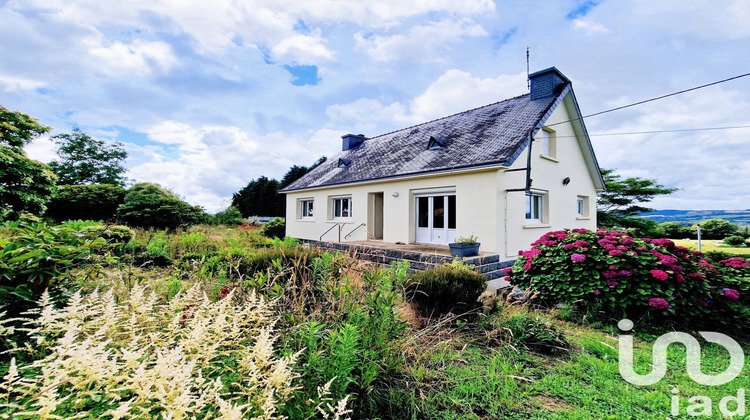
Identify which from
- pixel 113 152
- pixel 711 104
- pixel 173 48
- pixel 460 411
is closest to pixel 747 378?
pixel 460 411

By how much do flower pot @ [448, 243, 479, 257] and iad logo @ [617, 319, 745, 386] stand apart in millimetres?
3486

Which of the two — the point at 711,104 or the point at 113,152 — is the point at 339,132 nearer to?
the point at 711,104

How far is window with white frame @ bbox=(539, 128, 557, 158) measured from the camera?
10852 mm

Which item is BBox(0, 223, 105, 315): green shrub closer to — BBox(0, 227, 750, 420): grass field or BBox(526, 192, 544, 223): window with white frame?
BBox(0, 227, 750, 420): grass field

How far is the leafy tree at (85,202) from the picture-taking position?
1454 cm

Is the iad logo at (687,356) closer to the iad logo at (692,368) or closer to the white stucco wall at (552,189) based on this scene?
the iad logo at (692,368)

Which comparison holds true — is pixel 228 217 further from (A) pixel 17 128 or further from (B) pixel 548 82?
(B) pixel 548 82

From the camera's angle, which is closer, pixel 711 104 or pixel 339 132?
pixel 711 104

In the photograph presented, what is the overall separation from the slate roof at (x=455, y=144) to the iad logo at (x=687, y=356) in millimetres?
5101

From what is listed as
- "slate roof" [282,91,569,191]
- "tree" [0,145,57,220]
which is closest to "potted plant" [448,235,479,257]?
"slate roof" [282,91,569,191]

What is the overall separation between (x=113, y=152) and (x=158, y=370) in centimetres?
4023

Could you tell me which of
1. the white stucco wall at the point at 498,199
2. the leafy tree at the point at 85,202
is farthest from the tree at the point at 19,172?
the white stucco wall at the point at 498,199

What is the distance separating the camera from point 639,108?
7.38 meters

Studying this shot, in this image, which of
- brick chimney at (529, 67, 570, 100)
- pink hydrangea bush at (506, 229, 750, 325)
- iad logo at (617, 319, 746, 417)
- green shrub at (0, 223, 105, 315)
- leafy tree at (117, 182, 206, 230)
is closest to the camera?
green shrub at (0, 223, 105, 315)
